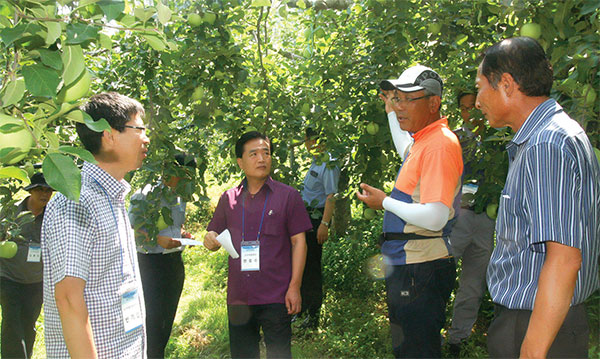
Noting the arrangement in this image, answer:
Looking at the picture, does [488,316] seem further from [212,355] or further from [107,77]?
[107,77]

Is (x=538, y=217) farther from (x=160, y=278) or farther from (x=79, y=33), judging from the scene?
(x=160, y=278)

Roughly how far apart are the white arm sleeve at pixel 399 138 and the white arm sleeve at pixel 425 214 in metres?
0.54

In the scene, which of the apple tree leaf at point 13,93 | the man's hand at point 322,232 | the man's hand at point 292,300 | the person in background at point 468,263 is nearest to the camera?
the apple tree leaf at point 13,93

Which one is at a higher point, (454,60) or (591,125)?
(454,60)

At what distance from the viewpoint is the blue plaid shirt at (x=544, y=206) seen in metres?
1.38

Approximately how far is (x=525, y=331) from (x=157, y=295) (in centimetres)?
261

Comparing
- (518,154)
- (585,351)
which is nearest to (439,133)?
(518,154)

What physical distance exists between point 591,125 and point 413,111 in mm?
912

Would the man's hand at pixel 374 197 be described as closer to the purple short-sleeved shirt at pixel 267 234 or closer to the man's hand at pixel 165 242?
the purple short-sleeved shirt at pixel 267 234

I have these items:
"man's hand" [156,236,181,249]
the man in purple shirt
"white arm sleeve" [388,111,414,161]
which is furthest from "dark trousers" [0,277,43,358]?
"white arm sleeve" [388,111,414,161]

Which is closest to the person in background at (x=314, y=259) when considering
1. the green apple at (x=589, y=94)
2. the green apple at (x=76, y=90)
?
the green apple at (x=589, y=94)

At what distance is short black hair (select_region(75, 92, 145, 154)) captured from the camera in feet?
5.80

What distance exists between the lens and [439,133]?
2.29 m

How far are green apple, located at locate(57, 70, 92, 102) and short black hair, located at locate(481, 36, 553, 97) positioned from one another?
1.21 m
